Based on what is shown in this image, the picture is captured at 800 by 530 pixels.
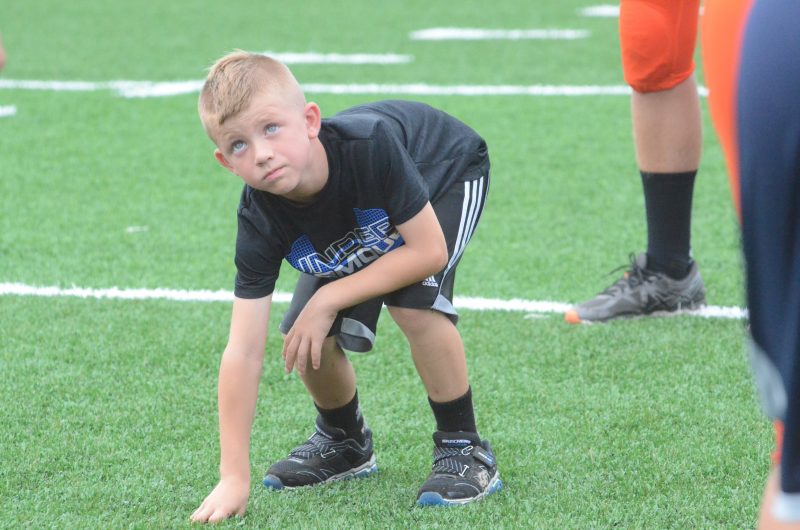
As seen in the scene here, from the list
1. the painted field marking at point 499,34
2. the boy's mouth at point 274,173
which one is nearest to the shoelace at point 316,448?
the boy's mouth at point 274,173

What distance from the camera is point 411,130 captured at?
274cm

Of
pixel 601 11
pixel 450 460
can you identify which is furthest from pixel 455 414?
pixel 601 11

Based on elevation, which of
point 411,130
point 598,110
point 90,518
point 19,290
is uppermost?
point 411,130

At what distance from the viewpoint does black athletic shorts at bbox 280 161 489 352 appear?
8.39ft

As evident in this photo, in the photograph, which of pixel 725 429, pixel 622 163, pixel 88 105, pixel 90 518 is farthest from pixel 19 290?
pixel 88 105

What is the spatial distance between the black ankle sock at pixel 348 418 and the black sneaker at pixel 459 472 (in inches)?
6.9

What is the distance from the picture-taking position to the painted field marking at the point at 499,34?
9.52 metres

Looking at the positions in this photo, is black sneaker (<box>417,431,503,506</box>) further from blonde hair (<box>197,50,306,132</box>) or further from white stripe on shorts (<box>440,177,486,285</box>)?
blonde hair (<box>197,50,306,132</box>)

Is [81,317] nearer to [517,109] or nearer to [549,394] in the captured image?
[549,394]

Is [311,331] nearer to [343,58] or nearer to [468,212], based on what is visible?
[468,212]

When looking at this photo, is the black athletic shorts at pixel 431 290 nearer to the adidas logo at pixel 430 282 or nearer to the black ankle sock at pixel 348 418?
the adidas logo at pixel 430 282

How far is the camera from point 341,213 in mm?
2506

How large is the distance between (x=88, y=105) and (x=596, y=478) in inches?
Answer: 204

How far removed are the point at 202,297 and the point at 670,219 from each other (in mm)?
1441
